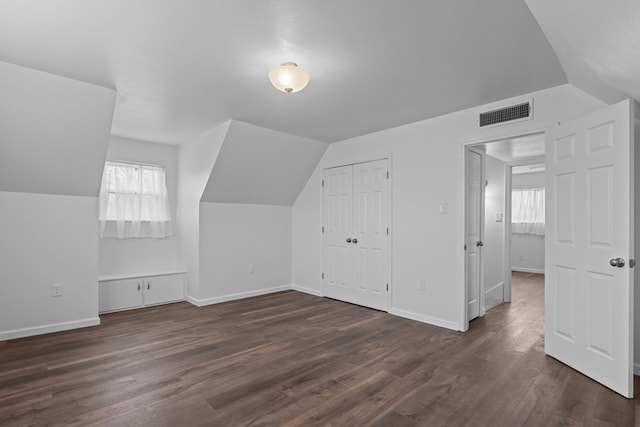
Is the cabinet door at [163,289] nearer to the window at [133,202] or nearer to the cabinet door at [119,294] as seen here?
the cabinet door at [119,294]

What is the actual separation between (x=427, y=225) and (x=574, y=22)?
2.57 m

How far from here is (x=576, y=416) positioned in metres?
2.13

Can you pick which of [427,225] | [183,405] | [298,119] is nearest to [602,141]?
[427,225]

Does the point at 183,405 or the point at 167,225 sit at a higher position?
the point at 167,225

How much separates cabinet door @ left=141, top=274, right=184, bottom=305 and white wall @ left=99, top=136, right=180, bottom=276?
1.35 ft

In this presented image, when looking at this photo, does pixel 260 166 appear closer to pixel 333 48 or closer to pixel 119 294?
pixel 119 294

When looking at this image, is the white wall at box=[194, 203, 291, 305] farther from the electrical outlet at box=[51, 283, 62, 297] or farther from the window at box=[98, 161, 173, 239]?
the electrical outlet at box=[51, 283, 62, 297]

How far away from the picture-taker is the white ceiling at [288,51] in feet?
6.72

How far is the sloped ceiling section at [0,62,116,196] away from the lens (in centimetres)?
297

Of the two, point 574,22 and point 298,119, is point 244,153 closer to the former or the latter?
point 298,119

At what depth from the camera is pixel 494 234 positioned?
202 inches

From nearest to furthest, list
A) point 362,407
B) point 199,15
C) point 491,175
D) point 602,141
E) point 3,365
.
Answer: point 199,15, point 362,407, point 602,141, point 3,365, point 491,175

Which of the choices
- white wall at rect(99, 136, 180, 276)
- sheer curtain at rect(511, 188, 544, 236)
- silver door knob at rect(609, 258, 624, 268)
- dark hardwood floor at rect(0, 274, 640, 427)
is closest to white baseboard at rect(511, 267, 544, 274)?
sheer curtain at rect(511, 188, 544, 236)

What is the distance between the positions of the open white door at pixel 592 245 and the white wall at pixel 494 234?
6.18ft
